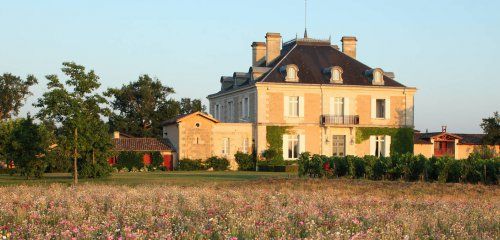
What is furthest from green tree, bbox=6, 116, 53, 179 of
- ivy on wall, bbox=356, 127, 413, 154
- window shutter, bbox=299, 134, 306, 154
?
ivy on wall, bbox=356, 127, 413, 154

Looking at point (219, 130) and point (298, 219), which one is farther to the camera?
point (219, 130)

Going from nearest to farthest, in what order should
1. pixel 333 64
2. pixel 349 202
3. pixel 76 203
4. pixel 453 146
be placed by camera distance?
pixel 76 203 → pixel 349 202 → pixel 333 64 → pixel 453 146

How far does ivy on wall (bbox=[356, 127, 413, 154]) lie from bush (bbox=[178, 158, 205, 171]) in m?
11.3

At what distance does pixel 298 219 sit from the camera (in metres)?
12.9

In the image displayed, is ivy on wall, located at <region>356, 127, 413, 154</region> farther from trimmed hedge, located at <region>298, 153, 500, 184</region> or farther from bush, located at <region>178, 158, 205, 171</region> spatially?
trimmed hedge, located at <region>298, 153, 500, 184</region>

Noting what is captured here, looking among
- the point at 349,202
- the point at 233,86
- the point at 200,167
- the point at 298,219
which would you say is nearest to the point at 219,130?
the point at 200,167

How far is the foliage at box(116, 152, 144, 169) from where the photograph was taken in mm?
50156

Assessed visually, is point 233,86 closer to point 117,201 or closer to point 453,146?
point 453,146

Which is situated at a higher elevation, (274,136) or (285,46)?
(285,46)

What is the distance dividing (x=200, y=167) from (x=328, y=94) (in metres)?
10.1

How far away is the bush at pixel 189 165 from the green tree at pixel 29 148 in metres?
13.4

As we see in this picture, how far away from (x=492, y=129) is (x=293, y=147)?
16691 mm

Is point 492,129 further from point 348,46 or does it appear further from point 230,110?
point 230,110

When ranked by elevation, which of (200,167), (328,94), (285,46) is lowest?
(200,167)
